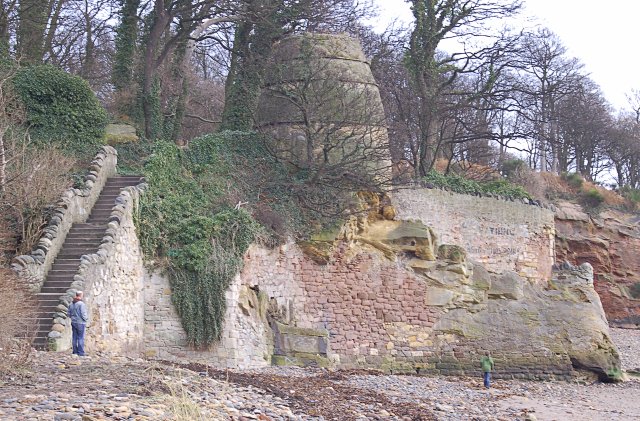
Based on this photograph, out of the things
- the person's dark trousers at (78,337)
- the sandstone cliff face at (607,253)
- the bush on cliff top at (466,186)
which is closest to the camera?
the person's dark trousers at (78,337)

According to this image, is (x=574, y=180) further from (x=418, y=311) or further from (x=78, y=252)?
(x=78, y=252)

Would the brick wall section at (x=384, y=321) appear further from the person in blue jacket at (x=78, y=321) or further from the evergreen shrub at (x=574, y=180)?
the evergreen shrub at (x=574, y=180)

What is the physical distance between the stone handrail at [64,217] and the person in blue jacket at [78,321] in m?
1.13

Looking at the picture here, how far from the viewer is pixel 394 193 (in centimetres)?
2427

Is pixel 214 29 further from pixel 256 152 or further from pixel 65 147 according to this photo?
pixel 65 147

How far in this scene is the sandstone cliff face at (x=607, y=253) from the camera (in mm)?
35844

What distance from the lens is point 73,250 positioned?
1712 centimetres

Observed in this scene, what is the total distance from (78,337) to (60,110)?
8.47 m

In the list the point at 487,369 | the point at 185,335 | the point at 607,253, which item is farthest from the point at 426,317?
the point at 607,253

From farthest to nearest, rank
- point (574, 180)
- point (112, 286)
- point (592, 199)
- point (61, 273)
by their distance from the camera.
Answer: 1. point (574, 180)
2. point (592, 199)
3. point (112, 286)
4. point (61, 273)

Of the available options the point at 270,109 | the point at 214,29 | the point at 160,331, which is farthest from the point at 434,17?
the point at 160,331

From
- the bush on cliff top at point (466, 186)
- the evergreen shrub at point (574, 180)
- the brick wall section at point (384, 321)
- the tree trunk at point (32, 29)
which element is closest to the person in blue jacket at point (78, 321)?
the brick wall section at point (384, 321)

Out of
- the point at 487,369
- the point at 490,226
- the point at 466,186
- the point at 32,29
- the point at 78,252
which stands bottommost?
the point at 487,369

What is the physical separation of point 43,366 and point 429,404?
6.87 m
